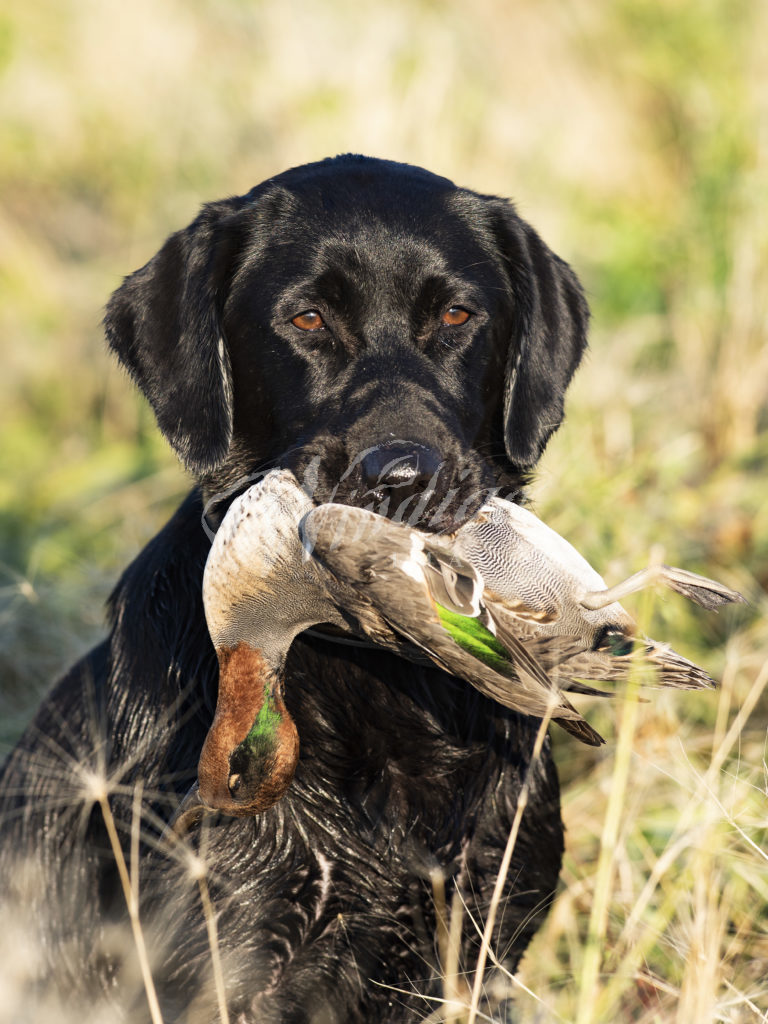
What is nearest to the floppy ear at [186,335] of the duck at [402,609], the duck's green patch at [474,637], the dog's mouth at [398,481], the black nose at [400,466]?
the dog's mouth at [398,481]

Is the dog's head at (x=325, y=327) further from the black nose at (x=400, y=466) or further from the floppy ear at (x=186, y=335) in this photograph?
the black nose at (x=400, y=466)

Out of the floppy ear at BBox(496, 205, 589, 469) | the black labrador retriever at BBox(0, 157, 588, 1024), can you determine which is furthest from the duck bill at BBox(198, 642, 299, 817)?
the floppy ear at BBox(496, 205, 589, 469)

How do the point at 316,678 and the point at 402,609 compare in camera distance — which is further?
the point at 316,678

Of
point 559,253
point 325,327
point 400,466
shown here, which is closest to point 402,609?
point 400,466

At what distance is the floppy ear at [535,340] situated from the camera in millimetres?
3049

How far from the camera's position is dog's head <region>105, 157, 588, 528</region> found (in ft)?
9.29

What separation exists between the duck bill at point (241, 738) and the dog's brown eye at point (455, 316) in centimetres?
115

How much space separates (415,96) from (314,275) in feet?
14.3

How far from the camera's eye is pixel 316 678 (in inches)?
109

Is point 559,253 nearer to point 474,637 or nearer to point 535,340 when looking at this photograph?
point 535,340

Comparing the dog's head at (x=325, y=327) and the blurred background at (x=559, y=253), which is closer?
the dog's head at (x=325, y=327)

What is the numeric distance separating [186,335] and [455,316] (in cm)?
67

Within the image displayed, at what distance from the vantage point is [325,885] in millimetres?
2633

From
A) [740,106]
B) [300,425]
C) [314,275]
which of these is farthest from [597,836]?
[740,106]
